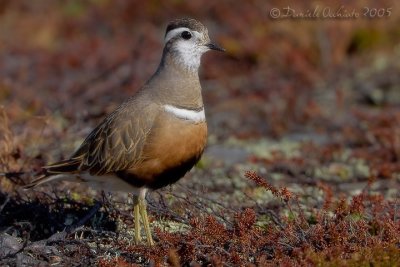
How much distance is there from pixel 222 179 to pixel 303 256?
328 cm

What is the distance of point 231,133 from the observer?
1036cm

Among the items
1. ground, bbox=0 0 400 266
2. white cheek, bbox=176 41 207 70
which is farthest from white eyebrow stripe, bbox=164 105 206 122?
ground, bbox=0 0 400 266

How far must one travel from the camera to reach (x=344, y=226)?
205 inches

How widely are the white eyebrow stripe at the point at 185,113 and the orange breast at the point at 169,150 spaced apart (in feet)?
0.12

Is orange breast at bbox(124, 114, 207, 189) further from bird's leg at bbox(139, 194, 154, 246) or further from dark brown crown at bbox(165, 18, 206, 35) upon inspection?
dark brown crown at bbox(165, 18, 206, 35)

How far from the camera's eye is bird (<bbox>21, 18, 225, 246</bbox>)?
18.7 feet

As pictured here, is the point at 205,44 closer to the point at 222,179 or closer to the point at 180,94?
the point at 180,94

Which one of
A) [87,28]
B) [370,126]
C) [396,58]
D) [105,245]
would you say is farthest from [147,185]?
[87,28]

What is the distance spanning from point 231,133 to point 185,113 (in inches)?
181
